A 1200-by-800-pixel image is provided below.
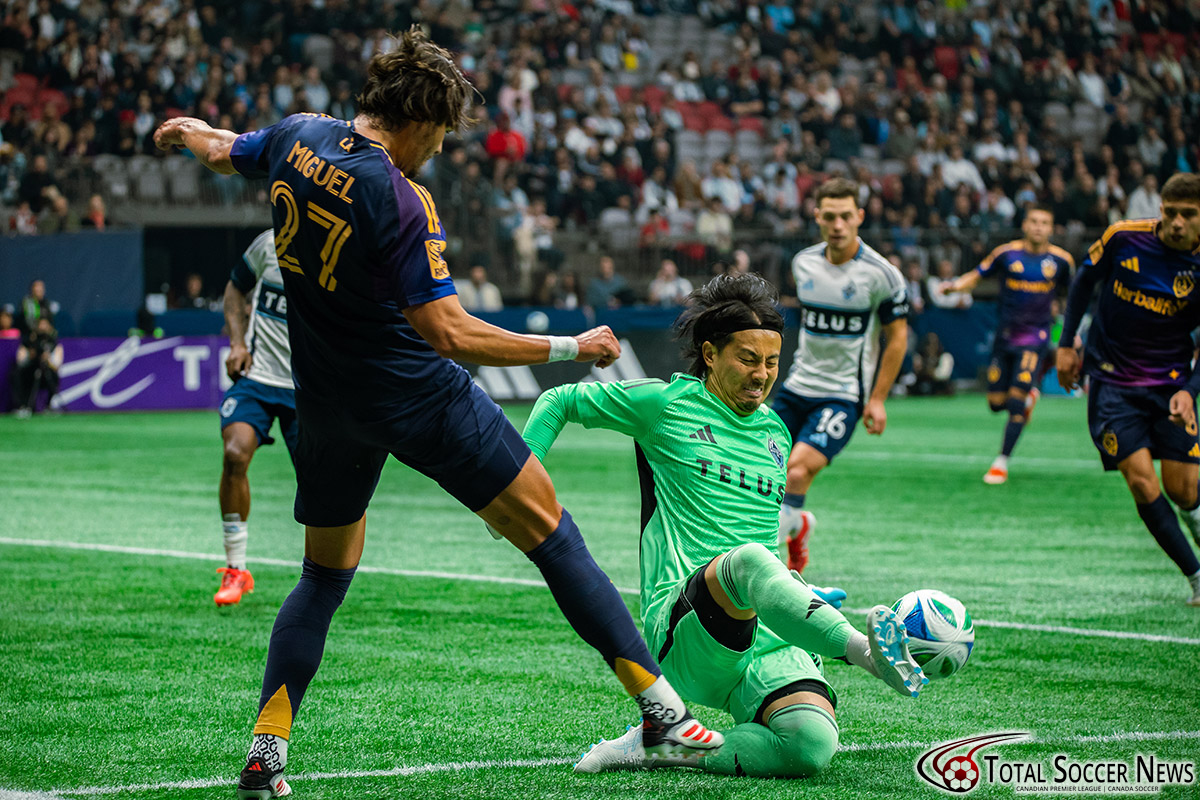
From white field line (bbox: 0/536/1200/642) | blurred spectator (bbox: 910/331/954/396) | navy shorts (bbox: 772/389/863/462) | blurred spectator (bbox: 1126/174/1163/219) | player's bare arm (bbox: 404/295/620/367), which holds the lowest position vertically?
blurred spectator (bbox: 910/331/954/396)

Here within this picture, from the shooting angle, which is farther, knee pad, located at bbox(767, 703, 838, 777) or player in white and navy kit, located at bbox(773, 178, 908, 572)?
player in white and navy kit, located at bbox(773, 178, 908, 572)

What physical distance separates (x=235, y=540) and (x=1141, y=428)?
4893mm

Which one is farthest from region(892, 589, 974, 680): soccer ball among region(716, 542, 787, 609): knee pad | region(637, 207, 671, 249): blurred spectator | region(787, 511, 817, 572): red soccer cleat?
region(637, 207, 671, 249): blurred spectator

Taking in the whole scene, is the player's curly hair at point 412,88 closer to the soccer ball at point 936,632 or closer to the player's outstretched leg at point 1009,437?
the soccer ball at point 936,632

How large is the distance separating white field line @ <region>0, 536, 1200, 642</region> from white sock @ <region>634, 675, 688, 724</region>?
3.25m

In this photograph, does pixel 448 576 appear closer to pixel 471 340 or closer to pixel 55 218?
pixel 471 340

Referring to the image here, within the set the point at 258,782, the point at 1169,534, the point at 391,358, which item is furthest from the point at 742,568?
the point at 1169,534

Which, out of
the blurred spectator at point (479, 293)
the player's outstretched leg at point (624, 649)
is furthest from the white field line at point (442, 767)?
the blurred spectator at point (479, 293)

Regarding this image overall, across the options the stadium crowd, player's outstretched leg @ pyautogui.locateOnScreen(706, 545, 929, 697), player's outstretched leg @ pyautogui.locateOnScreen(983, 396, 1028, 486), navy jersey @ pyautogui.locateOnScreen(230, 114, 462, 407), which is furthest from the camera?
the stadium crowd

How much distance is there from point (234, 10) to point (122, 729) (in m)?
23.5

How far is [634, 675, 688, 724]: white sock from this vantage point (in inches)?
162

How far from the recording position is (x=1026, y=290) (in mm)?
15789

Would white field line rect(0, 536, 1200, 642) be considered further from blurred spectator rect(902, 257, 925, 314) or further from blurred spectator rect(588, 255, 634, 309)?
blurred spectator rect(902, 257, 925, 314)

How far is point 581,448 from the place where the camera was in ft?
55.1
